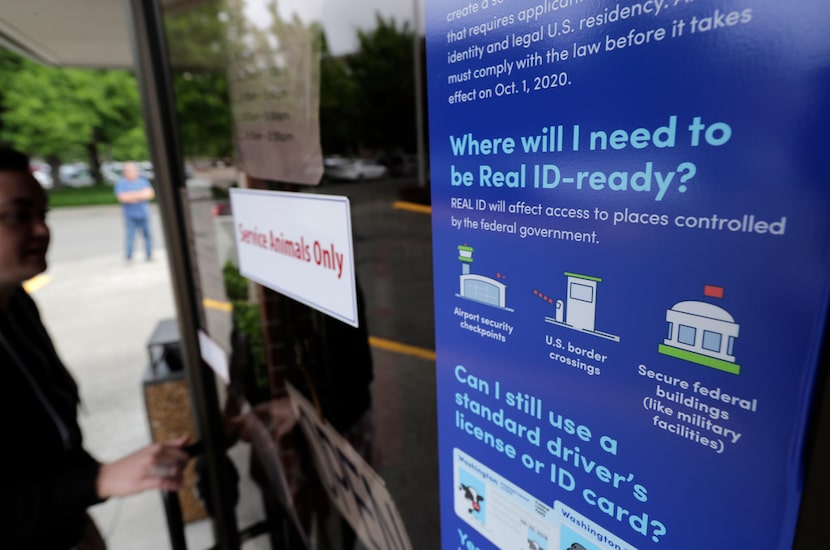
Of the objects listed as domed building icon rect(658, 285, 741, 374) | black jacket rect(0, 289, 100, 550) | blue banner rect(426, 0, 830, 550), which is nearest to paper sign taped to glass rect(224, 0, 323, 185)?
blue banner rect(426, 0, 830, 550)

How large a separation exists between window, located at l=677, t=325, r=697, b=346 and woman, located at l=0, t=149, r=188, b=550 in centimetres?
171

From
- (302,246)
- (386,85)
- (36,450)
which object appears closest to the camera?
(386,85)

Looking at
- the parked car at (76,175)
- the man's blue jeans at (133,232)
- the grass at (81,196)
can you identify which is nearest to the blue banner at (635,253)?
the man's blue jeans at (133,232)

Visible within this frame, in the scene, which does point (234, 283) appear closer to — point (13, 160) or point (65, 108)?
point (13, 160)

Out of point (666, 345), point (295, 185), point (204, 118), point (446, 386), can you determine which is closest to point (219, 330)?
point (204, 118)

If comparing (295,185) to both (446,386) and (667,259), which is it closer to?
(446,386)

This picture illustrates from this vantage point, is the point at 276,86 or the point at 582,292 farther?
the point at 276,86

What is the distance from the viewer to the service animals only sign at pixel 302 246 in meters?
1.07

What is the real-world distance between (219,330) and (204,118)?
801 millimetres

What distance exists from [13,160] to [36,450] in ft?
3.07

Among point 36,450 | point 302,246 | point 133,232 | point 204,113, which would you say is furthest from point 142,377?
point 133,232

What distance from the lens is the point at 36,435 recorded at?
5.31 ft

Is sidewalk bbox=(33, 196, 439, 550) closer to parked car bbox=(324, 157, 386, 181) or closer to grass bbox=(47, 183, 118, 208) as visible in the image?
parked car bbox=(324, 157, 386, 181)

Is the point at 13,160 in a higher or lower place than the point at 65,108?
lower
